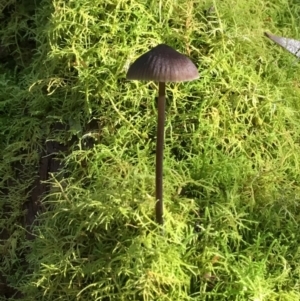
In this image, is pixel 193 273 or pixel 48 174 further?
pixel 48 174

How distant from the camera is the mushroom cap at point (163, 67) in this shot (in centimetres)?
120

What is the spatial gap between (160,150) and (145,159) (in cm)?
27

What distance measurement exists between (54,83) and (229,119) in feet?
1.83

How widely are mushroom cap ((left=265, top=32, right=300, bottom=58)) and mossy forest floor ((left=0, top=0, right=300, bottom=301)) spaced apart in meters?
0.02

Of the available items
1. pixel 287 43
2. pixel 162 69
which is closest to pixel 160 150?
pixel 162 69

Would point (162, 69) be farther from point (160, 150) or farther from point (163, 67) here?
point (160, 150)

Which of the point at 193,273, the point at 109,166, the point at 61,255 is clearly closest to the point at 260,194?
the point at 193,273

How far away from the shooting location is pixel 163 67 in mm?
1198

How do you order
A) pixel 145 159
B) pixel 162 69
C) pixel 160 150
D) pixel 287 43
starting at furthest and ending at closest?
pixel 287 43
pixel 145 159
pixel 160 150
pixel 162 69

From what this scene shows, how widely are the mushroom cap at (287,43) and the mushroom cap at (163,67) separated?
28.0 inches

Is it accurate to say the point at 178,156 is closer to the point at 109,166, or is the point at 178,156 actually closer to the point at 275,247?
the point at 109,166

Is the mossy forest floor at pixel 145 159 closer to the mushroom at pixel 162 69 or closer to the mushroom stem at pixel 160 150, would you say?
the mushroom stem at pixel 160 150

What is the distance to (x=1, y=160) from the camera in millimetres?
1787

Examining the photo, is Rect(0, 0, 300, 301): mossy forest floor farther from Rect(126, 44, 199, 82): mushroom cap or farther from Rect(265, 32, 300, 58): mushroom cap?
Rect(126, 44, 199, 82): mushroom cap
